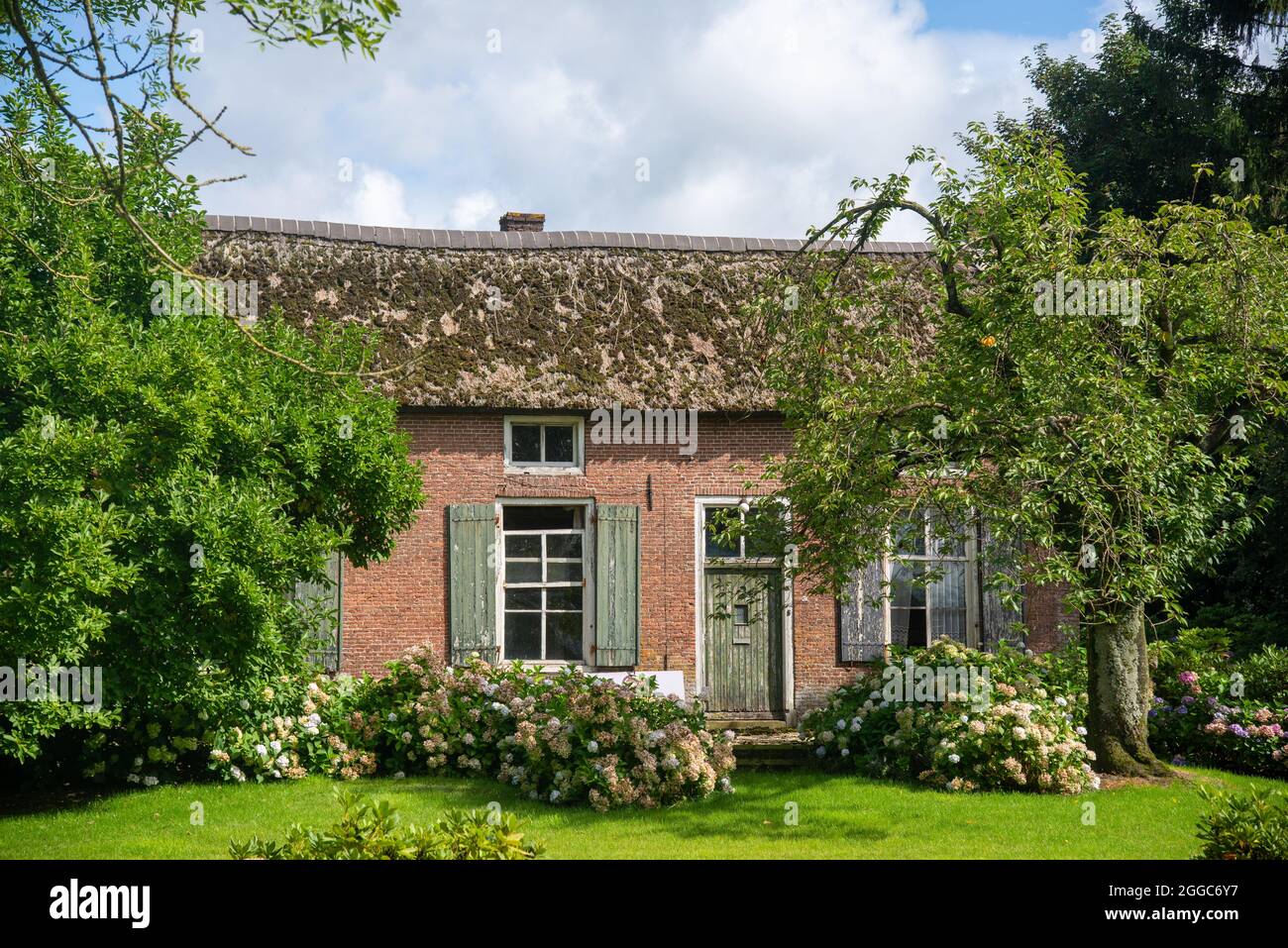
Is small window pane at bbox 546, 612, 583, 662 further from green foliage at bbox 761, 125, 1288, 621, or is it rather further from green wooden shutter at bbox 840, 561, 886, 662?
green foliage at bbox 761, 125, 1288, 621

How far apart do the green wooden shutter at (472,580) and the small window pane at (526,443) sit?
0.80 m

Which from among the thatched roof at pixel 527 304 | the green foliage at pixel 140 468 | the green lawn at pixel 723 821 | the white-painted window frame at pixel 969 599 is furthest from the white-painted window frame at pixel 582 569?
the white-painted window frame at pixel 969 599

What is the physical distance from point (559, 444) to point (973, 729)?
19.6 feet

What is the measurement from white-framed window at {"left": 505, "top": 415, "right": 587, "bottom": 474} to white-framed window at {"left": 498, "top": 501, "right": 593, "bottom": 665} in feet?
1.54

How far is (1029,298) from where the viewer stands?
9.55 metres

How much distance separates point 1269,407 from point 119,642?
997 cm

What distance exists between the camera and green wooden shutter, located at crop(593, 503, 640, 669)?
13.8 m

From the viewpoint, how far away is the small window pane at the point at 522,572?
14000mm

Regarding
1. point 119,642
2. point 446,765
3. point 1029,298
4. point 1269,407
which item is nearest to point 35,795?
point 119,642

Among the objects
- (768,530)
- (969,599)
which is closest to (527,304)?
(768,530)

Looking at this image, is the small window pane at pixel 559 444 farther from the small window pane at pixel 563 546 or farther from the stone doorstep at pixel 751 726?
the stone doorstep at pixel 751 726

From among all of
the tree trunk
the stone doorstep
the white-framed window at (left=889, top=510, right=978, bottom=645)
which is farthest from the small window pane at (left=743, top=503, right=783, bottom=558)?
the white-framed window at (left=889, top=510, right=978, bottom=645)

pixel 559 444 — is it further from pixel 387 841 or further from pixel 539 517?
pixel 387 841
